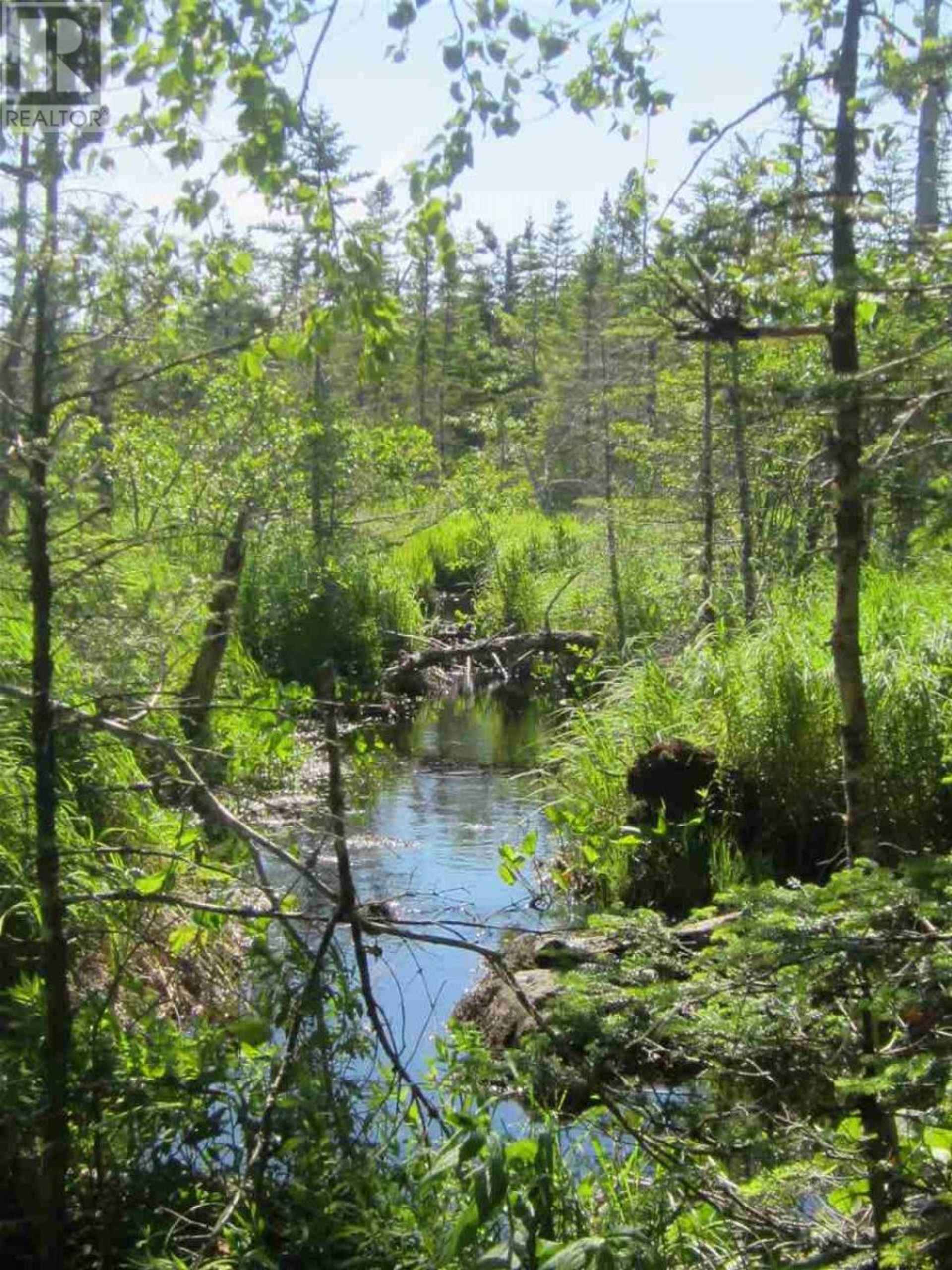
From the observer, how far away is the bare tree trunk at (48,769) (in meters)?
2.95

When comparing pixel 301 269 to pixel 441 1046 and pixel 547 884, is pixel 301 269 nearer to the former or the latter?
pixel 441 1046

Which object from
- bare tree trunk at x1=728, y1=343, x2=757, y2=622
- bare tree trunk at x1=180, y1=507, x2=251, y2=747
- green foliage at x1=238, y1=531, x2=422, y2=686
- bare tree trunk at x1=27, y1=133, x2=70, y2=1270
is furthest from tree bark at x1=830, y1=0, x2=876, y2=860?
green foliage at x1=238, y1=531, x2=422, y2=686

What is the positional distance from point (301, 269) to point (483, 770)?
24.5ft

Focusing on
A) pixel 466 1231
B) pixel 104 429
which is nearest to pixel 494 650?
pixel 104 429

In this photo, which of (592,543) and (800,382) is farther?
(592,543)

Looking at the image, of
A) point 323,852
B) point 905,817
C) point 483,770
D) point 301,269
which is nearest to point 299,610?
point 483,770

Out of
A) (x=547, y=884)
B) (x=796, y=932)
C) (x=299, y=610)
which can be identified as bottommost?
(x=547, y=884)

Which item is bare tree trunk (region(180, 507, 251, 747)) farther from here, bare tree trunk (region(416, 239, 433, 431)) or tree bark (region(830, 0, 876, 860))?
bare tree trunk (region(416, 239, 433, 431))

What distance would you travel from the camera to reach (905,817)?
6902 millimetres

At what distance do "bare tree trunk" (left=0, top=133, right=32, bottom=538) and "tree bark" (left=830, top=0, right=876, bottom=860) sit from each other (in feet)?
5.39

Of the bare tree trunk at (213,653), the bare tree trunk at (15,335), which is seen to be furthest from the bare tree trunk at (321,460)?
the bare tree trunk at (15,335)

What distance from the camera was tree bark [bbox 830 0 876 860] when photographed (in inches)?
125

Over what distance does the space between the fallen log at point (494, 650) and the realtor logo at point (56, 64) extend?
11.2m

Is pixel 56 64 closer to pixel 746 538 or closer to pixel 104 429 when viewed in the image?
pixel 104 429
